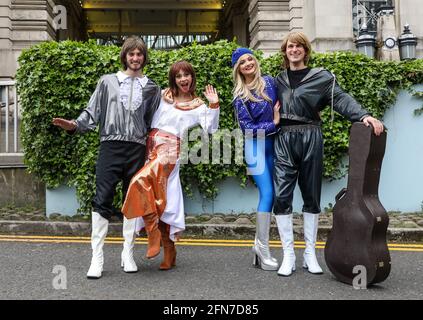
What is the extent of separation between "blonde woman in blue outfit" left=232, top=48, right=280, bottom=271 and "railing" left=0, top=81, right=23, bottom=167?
4.73 metres

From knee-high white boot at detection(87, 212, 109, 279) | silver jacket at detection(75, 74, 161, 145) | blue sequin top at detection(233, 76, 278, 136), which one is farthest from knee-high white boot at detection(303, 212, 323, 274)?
knee-high white boot at detection(87, 212, 109, 279)

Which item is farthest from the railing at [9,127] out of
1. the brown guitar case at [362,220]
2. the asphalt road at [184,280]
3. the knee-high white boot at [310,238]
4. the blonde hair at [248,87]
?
the brown guitar case at [362,220]

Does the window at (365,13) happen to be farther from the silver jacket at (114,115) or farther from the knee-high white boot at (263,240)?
the silver jacket at (114,115)

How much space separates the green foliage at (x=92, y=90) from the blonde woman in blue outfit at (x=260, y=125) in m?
2.57

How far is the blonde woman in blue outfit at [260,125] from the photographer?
15.3 feet

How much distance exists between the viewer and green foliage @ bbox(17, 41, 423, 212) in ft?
23.5

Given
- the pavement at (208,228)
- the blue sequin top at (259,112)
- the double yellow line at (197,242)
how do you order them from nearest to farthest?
the blue sequin top at (259,112), the double yellow line at (197,242), the pavement at (208,228)

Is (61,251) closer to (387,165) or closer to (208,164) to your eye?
(208,164)

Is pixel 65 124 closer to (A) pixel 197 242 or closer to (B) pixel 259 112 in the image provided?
(B) pixel 259 112

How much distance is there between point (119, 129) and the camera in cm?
453

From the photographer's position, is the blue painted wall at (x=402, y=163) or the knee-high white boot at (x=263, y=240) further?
the blue painted wall at (x=402, y=163)

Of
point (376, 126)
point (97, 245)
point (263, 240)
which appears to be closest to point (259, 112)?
point (376, 126)

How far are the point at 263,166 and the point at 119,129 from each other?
4.36ft

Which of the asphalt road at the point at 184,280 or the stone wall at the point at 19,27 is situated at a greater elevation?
the stone wall at the point at 19,27
